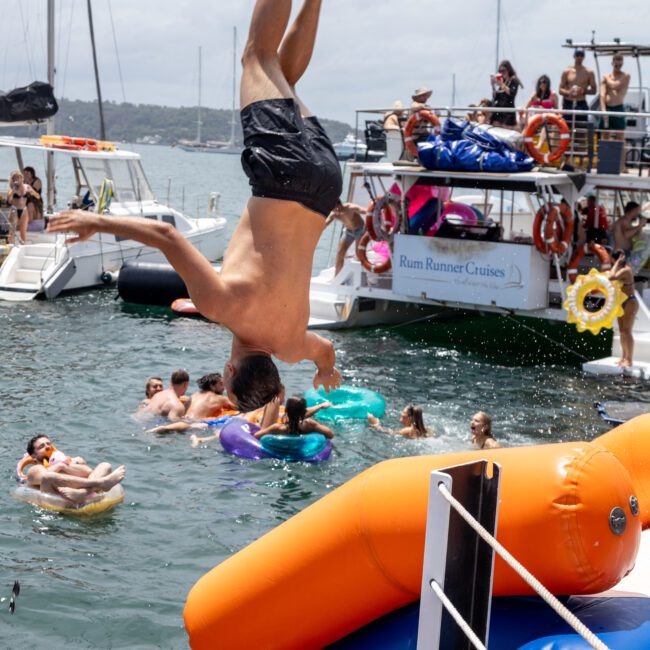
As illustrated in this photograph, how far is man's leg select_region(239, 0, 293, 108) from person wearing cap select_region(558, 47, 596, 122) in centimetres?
1472

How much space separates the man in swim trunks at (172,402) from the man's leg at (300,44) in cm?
875

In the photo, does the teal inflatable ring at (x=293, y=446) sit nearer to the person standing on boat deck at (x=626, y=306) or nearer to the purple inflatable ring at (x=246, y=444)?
the purple inflatable ring at (x=246, y=444)

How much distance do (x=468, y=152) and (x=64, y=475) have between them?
9864mm

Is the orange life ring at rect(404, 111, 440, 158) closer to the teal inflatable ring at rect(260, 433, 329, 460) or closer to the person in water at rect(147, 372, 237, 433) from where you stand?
the person in water at rect(147, 372, 237, 433)

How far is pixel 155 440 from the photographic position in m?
13.2

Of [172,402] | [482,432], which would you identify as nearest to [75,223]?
[482,432]

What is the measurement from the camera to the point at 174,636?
820 cm

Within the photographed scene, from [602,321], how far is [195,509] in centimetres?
810

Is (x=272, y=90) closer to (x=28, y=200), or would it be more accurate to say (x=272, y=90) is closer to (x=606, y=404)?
(x=606, y=404)

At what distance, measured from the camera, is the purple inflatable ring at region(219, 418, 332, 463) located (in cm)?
1233

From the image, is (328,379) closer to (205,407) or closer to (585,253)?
(205,407)

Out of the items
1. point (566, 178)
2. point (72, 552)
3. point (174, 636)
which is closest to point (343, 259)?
point (566, 178)

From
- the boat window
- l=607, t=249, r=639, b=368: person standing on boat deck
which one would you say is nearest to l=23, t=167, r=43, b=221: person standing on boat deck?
the boat window

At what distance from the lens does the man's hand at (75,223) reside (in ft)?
15.0
